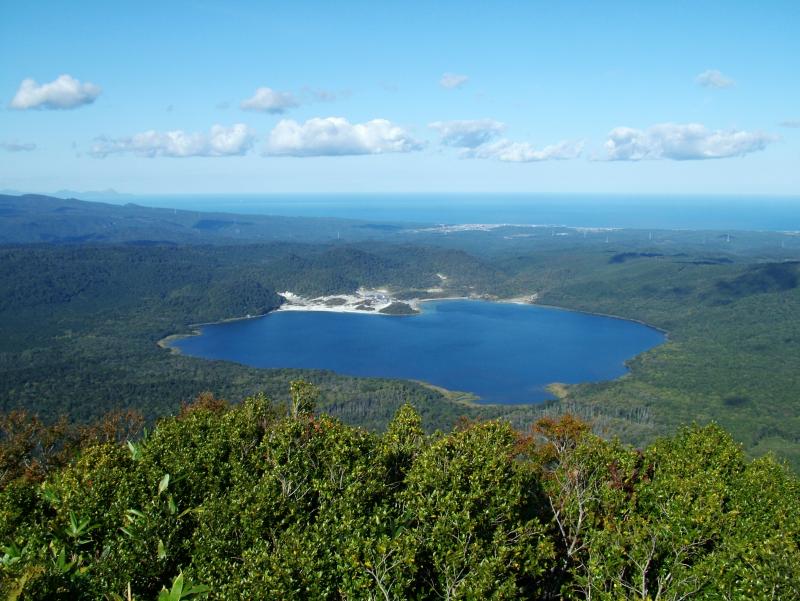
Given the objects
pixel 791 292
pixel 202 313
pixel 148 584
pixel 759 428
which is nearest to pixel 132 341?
pixel 202 313

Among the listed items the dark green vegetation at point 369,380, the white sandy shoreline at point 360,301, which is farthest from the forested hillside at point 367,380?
the white sandy shoreline at point 360,301

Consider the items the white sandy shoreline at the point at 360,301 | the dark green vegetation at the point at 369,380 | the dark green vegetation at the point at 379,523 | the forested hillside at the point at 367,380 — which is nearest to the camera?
the dark green vegetation at the point at 379,523

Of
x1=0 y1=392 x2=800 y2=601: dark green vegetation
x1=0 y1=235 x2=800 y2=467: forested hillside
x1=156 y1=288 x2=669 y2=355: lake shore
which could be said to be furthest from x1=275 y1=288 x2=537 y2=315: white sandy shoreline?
x1=0 y1=392 x2=800 y2=601: dark green vegetation

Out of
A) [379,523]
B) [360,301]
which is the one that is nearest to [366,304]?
[360,301]

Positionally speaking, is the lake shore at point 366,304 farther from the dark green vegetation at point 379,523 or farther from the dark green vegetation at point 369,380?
the dark green vegetation at point 379,523

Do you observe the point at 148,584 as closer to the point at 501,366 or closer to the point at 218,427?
the point at 218,427

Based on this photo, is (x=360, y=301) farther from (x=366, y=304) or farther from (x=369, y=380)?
(x=369, y=380)
